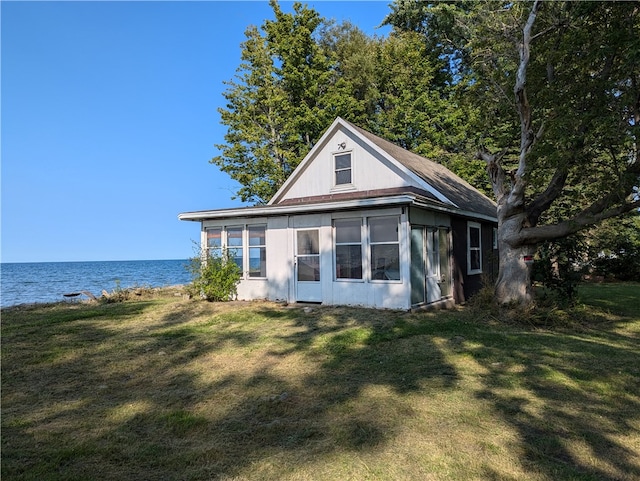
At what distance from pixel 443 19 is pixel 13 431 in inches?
1076

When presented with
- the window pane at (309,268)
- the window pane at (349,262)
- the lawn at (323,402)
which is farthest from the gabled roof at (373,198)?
the lawn at (323,402)

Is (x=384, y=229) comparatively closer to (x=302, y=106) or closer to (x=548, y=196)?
(x=548, y=196)

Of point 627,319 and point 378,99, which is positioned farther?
point 378,99

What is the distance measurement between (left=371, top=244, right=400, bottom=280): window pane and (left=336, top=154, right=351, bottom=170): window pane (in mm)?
3284

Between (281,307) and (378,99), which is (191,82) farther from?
(378,99)

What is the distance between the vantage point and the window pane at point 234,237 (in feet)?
45.0

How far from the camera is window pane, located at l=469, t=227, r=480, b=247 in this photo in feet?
45.2

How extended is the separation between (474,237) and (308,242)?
610 cm

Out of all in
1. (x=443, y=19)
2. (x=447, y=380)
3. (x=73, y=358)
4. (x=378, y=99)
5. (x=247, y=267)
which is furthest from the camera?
(x=378, y=99)

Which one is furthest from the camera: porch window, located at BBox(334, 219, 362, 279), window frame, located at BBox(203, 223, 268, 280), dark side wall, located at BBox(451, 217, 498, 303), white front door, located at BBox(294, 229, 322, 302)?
window frame, located at BBox(203, 223, 268, 280)

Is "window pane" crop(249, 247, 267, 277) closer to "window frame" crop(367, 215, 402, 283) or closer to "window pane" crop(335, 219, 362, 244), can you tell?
"window pane" crop(335, 219, 362, 244)

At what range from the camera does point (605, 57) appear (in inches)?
383

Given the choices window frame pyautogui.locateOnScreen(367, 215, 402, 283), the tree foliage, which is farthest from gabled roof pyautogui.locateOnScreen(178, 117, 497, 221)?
the tree foliage

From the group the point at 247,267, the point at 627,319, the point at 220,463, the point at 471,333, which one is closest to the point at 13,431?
the point at 220,463
